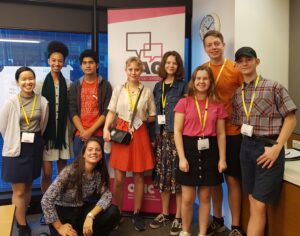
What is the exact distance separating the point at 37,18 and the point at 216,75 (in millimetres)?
1883

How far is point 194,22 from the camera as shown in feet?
11.3

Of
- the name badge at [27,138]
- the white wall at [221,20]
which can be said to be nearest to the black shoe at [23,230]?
the name badge at [27,138]

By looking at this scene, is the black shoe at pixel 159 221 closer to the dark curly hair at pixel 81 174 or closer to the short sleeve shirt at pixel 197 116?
the dark curly hair at pixel 81 174

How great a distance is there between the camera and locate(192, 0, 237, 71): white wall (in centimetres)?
279

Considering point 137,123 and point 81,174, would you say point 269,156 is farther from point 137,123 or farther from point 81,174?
point 81,174

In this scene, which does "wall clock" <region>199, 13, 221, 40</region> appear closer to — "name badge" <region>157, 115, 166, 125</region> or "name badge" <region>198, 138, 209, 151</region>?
"name badge" <region>157, 115, 166, 125</region>

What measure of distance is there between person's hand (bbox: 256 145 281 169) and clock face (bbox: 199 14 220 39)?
140 centimetres

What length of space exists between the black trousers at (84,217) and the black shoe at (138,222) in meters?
0.44

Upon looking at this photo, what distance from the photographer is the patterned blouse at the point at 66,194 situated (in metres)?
2.21

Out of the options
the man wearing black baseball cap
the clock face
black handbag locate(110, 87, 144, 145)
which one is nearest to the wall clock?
the clock face

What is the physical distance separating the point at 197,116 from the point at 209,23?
1.22 metres

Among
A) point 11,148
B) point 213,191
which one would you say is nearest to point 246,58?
point 213,191

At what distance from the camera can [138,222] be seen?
9.38 feet

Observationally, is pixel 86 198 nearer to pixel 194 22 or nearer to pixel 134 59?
pixel 134 59
